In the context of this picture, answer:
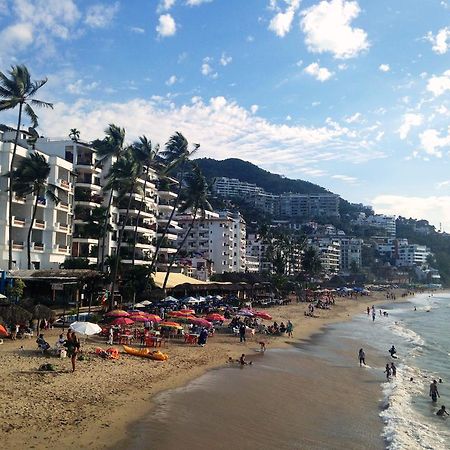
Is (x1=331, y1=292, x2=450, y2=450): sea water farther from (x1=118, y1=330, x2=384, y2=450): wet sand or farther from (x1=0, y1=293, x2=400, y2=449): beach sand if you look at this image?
(x1=0, y1=293, x2=400, y2=449): beach sand

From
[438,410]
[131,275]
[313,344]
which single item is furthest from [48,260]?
[438,410]

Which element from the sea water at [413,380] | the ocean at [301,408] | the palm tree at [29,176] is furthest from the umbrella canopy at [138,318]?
the palm tree at [29,176]

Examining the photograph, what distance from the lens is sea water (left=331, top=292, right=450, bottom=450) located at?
18.3 meters

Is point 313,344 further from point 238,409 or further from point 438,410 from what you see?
point 238,409

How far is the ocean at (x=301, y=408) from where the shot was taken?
15727 millimetres

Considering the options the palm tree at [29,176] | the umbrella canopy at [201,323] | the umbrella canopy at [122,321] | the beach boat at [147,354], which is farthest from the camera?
the palm tree at [29,176]

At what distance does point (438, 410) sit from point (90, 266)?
38.7 m

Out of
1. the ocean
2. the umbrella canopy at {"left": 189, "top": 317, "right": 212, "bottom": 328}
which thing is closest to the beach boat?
the ocean

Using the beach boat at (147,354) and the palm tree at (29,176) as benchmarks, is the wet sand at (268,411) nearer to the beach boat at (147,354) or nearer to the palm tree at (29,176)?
the beach boat at (147,354)

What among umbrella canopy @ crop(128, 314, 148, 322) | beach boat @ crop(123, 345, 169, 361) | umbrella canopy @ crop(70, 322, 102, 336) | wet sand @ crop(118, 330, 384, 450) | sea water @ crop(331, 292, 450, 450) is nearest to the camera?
wet sand @ crop(118, 330, 384, 450)

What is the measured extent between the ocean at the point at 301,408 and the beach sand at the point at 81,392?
2.62 feet

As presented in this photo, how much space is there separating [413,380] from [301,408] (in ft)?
39.9

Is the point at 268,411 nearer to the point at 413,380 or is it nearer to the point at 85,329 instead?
the point at 85,329

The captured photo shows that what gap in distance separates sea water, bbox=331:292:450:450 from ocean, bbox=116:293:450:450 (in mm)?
75
